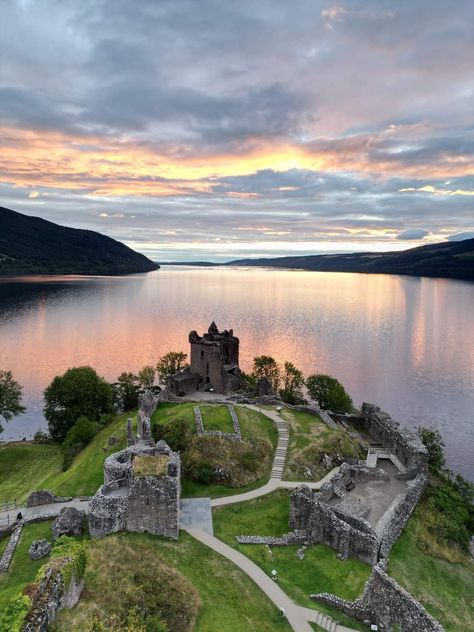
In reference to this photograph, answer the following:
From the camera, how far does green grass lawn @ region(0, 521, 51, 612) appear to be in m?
26.7

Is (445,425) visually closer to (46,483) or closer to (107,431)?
(107,431)

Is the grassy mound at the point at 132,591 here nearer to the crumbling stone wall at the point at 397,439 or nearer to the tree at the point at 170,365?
the crumbling stone wall at the point at 397,439

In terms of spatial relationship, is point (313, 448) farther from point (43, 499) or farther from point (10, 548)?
point (10, 548)

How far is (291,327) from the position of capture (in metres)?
166

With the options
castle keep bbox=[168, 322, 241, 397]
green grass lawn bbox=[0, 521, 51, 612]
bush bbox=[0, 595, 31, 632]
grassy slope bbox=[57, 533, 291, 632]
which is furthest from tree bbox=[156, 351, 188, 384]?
bush bbox=[0, 595, 31, 632]

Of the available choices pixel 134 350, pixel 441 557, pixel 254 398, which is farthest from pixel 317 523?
pixel 134 350

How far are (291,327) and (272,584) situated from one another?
457ft

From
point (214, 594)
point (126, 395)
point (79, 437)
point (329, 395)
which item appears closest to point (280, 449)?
point (214, 594)

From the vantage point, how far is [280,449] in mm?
46406

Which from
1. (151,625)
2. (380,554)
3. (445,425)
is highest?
(151,625)

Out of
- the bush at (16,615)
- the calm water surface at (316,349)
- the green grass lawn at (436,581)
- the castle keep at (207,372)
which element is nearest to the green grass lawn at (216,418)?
the castle keep at (207,372)

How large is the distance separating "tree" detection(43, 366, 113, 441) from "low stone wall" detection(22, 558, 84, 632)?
48.6 meters

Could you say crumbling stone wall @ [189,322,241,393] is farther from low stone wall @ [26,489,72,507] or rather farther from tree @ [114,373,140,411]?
low stone wall @ [26,489,72,507]

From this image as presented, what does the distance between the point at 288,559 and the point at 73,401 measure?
4824 cm
